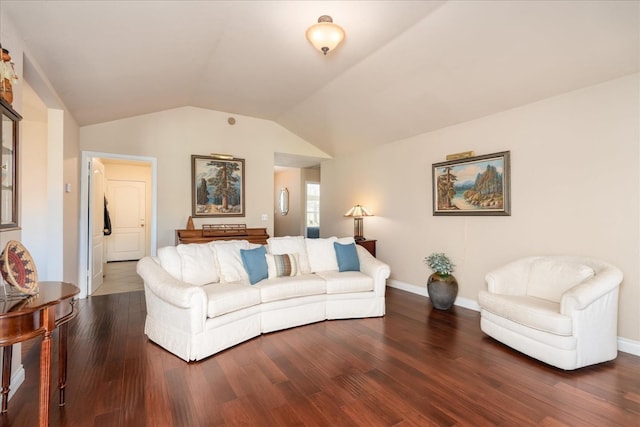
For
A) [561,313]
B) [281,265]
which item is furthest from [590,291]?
[281,265]

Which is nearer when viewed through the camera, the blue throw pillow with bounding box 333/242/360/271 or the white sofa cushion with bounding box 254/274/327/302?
the white sofa cushion with bounding box 254/274/327/302

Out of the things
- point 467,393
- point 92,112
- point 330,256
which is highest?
point 92,112

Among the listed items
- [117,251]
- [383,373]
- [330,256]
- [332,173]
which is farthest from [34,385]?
[117,251]

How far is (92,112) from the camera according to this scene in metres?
4.14

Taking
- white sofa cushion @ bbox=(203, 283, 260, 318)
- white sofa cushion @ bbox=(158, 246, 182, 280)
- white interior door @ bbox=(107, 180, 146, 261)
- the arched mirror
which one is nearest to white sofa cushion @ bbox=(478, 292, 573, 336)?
white sofa cushion @ bbox=(203, 283, 260, 318)

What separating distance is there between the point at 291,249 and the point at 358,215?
1947 mm

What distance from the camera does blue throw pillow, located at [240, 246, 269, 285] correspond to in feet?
11.2

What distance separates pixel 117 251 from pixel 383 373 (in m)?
7.99

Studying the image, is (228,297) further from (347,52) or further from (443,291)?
(347,52)

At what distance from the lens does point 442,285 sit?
13.0ft

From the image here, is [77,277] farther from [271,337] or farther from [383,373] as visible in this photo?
[383,373]

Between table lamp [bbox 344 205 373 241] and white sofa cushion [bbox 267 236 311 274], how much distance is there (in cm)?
175

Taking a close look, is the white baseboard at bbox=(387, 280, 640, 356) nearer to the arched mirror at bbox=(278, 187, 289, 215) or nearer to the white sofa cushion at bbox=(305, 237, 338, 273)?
the white sofa cushion at bbox=(305, 237, 338, 273)

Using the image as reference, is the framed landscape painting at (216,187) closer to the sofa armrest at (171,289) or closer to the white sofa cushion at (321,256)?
the white sofa cushion at (321,256)
